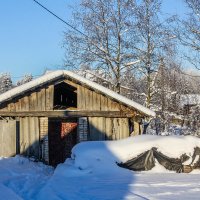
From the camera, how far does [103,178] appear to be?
424 inches

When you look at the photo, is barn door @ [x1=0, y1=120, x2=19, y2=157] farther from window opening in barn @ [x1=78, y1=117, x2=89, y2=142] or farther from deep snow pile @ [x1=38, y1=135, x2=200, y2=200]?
deep snow pile @ [x1=38, y1=135, x2=200, y2=200]

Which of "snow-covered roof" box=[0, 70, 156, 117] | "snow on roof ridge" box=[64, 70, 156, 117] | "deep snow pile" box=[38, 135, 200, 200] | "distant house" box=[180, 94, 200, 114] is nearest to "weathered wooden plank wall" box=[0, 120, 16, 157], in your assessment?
"snow-covered roof" box=[0, 70, 156, 117]

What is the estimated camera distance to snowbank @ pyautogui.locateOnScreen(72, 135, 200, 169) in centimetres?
1214

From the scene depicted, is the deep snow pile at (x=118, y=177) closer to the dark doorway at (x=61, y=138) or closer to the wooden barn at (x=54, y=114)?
the wooden barn at (x=54, y=114)

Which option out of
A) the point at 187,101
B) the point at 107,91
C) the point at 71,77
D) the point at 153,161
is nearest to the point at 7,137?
the point at 71,77

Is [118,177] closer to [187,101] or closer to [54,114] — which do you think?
[54,114]

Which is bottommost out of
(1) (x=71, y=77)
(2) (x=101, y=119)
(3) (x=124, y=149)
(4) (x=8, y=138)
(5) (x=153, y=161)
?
(5) (x=153, y=161)

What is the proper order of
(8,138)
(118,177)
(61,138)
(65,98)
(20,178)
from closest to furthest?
(118,177)
(20,178)
(8,138)
(61,138)
(65,98)

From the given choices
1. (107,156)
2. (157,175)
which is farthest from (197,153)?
(107,156)

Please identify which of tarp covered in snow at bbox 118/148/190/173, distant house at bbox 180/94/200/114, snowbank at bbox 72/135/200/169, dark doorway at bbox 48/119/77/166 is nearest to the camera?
snowbank at bbox 72/135/200/169

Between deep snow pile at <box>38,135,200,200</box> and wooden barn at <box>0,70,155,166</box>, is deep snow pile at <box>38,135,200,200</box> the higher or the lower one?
the lower one

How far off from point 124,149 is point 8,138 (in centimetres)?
574

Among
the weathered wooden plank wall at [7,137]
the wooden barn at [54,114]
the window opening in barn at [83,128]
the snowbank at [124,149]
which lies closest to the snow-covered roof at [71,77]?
the wooden barn at [54,114]

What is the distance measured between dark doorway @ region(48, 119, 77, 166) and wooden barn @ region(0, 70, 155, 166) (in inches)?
80.3
